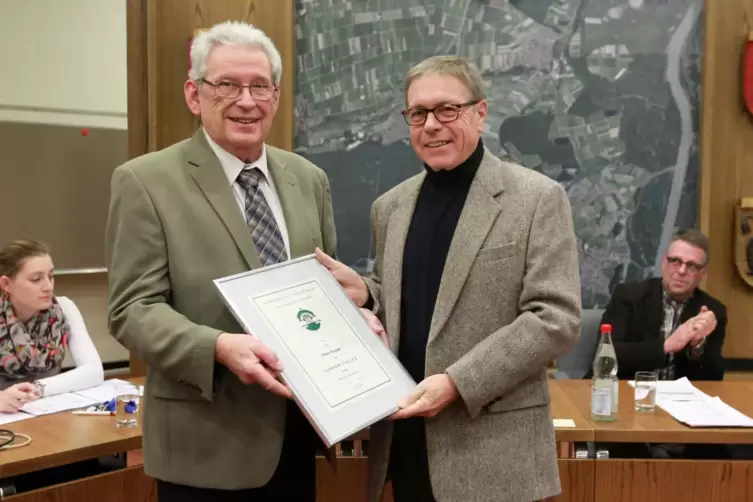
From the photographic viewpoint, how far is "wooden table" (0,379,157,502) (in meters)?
2.28

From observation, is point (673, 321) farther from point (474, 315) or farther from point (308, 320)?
point (308, 320)

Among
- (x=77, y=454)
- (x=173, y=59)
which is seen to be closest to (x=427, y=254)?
(x=77, y=454)

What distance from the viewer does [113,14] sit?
559 cm

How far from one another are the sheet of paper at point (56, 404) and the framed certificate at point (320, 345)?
146 cm

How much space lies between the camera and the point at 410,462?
1.81 meters

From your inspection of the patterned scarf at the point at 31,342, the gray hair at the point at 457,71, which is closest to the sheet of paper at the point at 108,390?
the patterned scarf at the point at 31,342

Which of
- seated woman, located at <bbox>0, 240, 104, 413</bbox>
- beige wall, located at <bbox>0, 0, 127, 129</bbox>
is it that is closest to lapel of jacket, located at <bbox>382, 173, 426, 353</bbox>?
seated woman, located at <bbox>0, 240, 104, 413</bbox>

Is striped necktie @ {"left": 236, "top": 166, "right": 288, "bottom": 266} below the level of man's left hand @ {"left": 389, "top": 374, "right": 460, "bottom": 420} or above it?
above

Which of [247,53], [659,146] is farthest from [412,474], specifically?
[659,146]

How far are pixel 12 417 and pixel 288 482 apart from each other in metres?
1.32

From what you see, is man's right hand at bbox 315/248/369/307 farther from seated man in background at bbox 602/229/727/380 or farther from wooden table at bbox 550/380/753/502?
seated man in background at bbox 602/229/727/380

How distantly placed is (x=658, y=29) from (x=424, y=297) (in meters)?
3.15

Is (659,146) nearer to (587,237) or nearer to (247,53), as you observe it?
(587,237)

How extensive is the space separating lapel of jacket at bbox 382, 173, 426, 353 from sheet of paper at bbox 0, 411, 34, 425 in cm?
153
